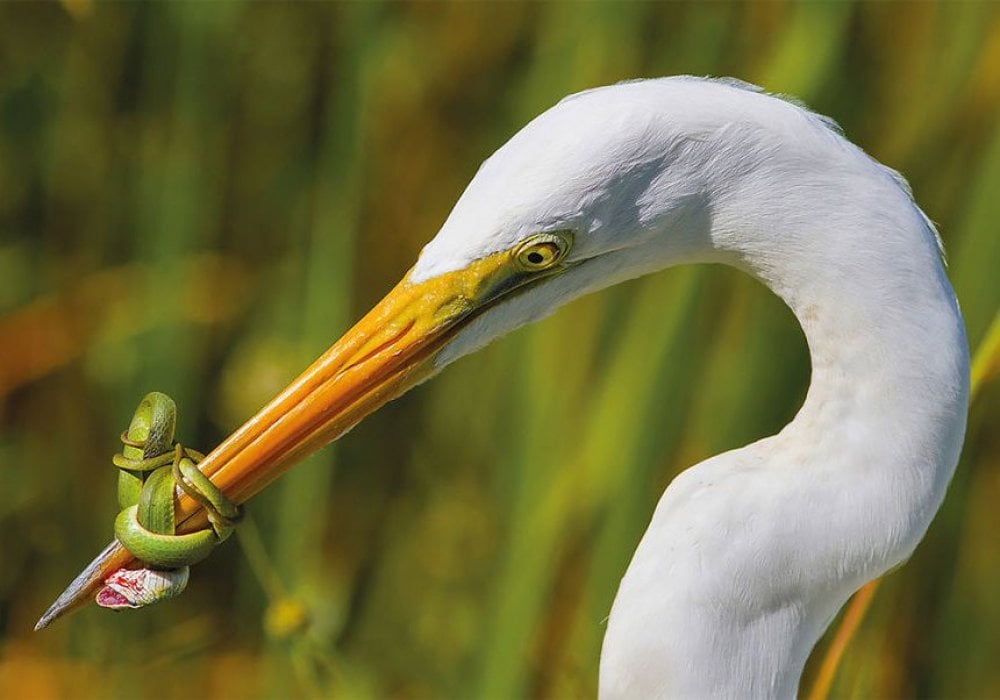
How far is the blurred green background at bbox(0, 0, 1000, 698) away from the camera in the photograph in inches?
51.3

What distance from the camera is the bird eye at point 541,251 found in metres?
0.69

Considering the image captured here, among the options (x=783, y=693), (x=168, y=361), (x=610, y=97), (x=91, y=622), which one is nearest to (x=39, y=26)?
(x=168, y=361)

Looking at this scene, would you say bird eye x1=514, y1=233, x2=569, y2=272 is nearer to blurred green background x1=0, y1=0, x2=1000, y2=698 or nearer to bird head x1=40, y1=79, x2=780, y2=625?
bird head x1=40, y1=79, x2=780, y2=625

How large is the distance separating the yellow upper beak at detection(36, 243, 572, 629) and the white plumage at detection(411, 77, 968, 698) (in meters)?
0.02

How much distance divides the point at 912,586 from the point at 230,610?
3.38 ft

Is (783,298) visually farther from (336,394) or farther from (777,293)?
(336,394)

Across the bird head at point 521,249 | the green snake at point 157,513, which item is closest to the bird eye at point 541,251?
the bird head at point 521,249

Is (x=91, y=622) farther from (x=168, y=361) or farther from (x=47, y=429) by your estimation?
(x=168, y=361)

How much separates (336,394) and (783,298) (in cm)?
27

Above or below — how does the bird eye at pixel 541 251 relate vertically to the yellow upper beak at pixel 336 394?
above

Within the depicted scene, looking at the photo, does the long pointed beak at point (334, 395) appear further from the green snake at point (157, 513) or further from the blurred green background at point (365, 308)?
the blurred green background at point (365, 308)

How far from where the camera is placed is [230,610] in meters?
1.93

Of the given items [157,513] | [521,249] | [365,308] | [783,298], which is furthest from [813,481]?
[365,308]

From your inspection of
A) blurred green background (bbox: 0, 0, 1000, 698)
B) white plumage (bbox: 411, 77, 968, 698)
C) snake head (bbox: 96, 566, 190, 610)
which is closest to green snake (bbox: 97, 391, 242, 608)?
snake head (bbox: 96, 566, 190, 610)
